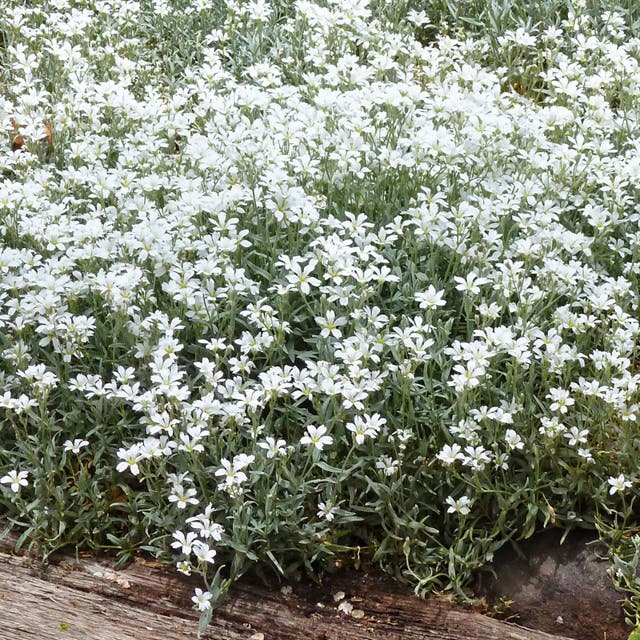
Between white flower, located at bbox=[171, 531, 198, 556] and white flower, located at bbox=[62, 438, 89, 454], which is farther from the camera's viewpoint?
white flower, located at bbox=[62, 438, 89, 454]

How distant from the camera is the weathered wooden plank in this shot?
3.19 metres

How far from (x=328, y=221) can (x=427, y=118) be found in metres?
1.14

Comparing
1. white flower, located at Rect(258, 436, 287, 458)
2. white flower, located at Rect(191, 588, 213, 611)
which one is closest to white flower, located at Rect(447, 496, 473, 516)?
white flower, located at Rect(258, 436, 287, 458)

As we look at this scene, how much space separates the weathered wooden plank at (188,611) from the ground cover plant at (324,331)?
4.0 inches

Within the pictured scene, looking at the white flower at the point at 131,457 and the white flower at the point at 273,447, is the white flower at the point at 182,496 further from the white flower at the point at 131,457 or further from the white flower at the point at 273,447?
the white flower at the point at 273,447

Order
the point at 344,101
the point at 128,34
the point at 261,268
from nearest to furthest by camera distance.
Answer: the point at 261,268 → the point at 344,101 → the point at 128,34

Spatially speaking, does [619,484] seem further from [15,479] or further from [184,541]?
[15,479]

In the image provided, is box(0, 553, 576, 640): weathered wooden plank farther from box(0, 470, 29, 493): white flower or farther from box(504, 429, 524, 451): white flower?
box(504, 429, 524, 451): white flower

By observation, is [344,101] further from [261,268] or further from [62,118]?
[62,118]

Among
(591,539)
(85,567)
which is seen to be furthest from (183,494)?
(591,539)

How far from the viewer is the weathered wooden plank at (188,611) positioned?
3.19 m

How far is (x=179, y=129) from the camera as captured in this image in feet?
15.6

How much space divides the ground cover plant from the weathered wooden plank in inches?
4.0

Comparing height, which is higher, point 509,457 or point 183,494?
point 509,457
